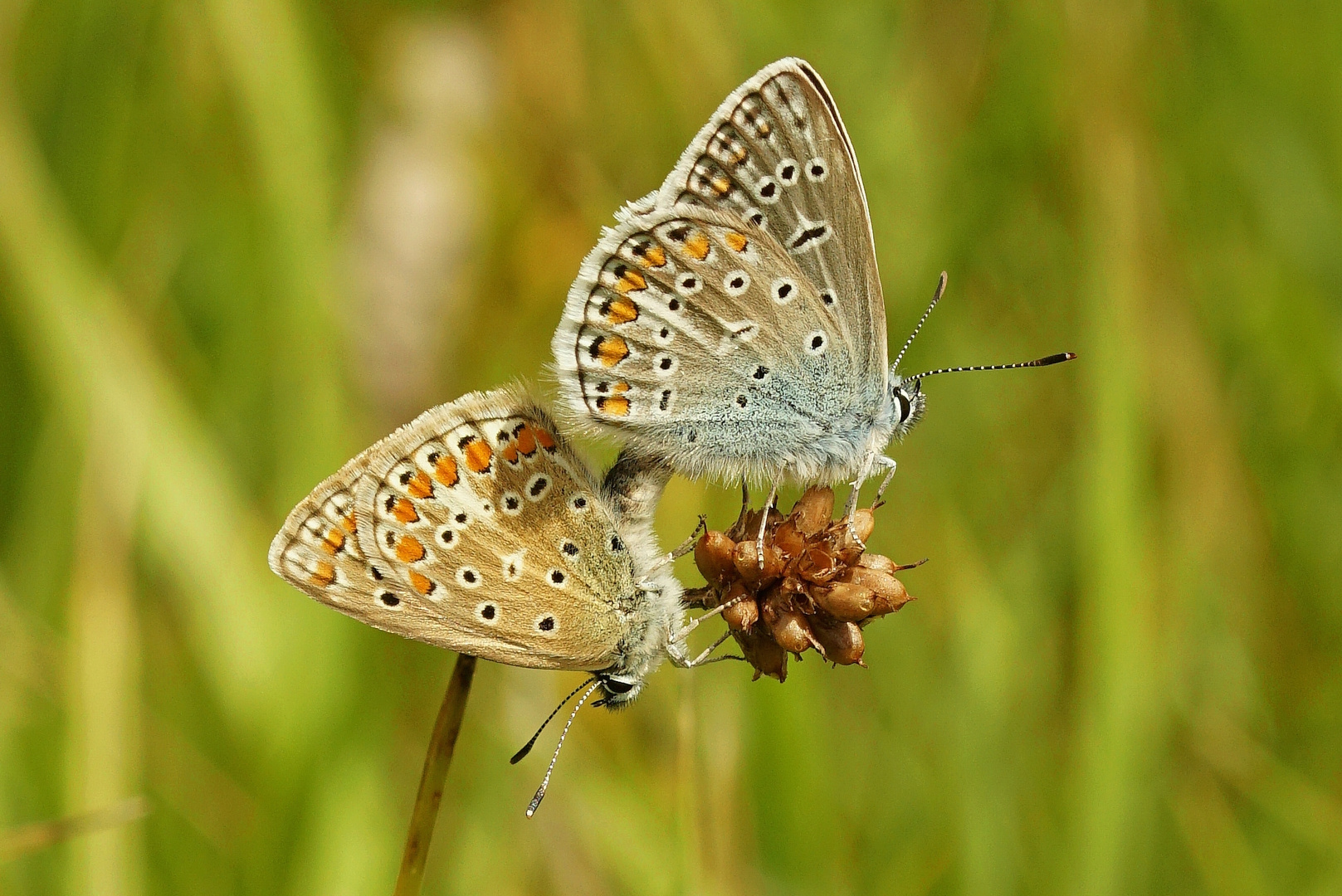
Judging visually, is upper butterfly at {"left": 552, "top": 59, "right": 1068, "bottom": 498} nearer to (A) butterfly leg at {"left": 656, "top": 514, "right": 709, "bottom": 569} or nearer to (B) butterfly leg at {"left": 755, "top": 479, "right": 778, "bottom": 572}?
(A) butterfly leg at {"left": 656, "top": 514, "right": 709, "bottom": 569}

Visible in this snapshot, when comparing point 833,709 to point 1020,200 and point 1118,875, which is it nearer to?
point 1118,875

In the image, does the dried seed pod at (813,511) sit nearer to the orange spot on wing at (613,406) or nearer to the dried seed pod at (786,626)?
the dried seed pod at (786,626)

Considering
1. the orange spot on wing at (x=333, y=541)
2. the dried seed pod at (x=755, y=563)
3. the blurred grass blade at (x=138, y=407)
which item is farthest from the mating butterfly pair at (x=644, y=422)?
the blurred grass blade at (x=138, y=407)

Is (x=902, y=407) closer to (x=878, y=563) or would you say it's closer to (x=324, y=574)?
(x=878, y=563)

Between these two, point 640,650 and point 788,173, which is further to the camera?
point 788,173

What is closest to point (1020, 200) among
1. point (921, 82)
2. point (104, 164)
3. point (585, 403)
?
point (921, 82)

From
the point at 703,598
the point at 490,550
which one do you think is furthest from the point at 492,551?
the point at 703,598
